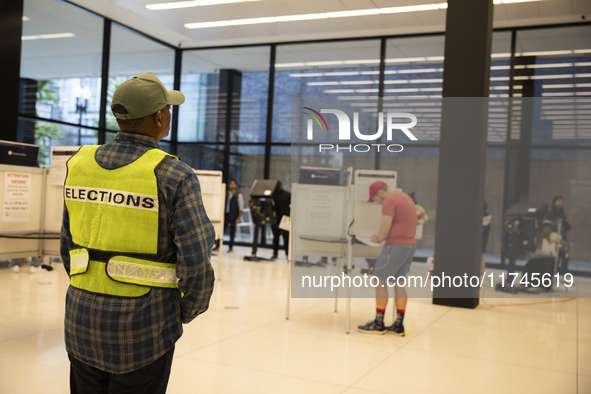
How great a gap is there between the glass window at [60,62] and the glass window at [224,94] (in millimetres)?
2344

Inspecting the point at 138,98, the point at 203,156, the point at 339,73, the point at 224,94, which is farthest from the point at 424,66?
the point at 138,98

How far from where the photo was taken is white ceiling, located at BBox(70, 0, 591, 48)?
26.8 feet

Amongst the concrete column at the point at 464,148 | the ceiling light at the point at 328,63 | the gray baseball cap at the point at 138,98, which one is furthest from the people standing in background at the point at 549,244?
the ceiling light at the point at 328,63

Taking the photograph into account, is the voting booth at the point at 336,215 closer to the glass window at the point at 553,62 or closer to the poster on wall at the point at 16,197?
the poster on wall at the point at 16,197

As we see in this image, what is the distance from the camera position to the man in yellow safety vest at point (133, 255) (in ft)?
4.64

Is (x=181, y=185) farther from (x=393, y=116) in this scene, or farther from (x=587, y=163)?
(x=587, y=163)

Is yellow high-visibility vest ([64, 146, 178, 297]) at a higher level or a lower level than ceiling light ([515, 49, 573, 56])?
lower

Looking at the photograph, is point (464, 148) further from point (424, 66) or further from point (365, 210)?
point (424, 66)

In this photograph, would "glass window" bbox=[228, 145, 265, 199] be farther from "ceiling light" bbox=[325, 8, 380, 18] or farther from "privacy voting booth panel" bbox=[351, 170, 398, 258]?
"privacy voting booth panel" bbox=[351, 170, 398, 258]

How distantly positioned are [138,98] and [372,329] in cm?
377

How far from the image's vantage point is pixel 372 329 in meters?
4.75

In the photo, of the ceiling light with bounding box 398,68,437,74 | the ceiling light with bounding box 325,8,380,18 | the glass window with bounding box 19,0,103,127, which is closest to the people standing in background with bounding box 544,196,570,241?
the ceiling light with bounding box 325,8,380,18

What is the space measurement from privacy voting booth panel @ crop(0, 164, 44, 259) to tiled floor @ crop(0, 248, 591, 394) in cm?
61

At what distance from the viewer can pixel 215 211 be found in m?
7.30
